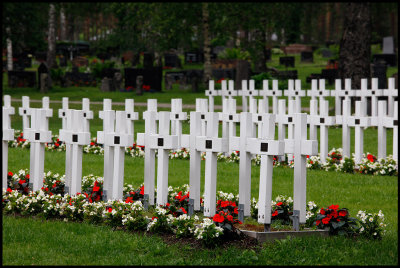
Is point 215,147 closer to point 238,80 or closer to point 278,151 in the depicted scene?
point 278,151

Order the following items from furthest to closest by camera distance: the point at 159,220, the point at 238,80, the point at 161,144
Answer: the point at 238,80, the point at 161,144, the point at 159,220

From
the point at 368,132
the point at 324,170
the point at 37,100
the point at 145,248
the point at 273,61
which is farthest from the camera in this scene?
the point at 273,61

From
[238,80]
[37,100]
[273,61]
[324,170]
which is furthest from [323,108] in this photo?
[273,61]

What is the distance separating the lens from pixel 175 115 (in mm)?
12344

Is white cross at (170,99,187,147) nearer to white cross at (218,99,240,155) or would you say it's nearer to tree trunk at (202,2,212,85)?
white cross at (218,99,240,155)

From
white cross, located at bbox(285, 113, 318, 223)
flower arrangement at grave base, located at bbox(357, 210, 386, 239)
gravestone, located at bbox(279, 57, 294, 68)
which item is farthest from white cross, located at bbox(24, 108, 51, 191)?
gravestone, located at bbox(279, 57, 294, 68)

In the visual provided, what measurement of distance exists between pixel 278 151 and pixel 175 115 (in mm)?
6285

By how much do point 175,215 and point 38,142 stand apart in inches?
85.0

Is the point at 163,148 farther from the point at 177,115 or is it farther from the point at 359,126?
the point at 359,126

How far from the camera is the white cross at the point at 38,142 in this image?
26.0 feet

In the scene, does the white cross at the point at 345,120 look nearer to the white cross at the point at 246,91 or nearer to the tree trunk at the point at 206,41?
the white cross at the point at 246,91

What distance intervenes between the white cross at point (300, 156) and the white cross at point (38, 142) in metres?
2.99

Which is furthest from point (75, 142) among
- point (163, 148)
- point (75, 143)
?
point (163, 148)

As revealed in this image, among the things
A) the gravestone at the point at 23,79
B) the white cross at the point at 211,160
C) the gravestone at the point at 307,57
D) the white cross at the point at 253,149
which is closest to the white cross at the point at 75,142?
the white cross at the point at 211,160
